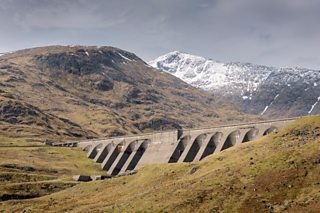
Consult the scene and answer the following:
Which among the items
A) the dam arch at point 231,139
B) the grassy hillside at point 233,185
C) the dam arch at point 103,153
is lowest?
the dam arch at point 103,153

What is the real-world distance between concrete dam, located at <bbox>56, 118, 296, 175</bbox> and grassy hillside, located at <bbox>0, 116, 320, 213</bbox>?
31803 mm

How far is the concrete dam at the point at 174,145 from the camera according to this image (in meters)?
119

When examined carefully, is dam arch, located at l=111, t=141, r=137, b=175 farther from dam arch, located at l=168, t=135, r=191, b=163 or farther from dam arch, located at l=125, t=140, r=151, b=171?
dam arch, located at l=168, t=135, r=191, b=163

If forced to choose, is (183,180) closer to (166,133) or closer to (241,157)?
(241,157)

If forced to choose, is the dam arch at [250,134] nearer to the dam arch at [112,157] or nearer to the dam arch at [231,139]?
the dam arch at [231,139]

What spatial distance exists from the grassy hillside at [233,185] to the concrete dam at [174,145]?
104ft

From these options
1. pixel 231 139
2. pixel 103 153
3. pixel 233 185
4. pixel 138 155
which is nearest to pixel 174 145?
pixel 138 155

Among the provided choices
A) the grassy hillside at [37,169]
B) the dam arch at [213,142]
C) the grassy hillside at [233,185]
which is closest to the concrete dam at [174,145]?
the dam arch at [213,142]

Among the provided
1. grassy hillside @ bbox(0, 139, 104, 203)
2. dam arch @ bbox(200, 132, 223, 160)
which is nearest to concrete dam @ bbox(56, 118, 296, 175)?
dam arch @ bbox(200, 132, 223, 160)

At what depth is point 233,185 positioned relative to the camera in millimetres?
63469

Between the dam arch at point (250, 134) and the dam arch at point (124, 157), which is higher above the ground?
the dam arch at point (250, 134)

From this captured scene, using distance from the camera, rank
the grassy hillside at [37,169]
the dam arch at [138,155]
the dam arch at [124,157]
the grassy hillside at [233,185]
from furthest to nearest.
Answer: the dam arch at [124,157], the dam arch at [138,155], the grassy hillside at [37,169], the grassy hillside at [233,185]

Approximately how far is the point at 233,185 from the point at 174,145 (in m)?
77.5

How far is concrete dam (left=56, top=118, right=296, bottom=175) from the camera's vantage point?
119188 mm
